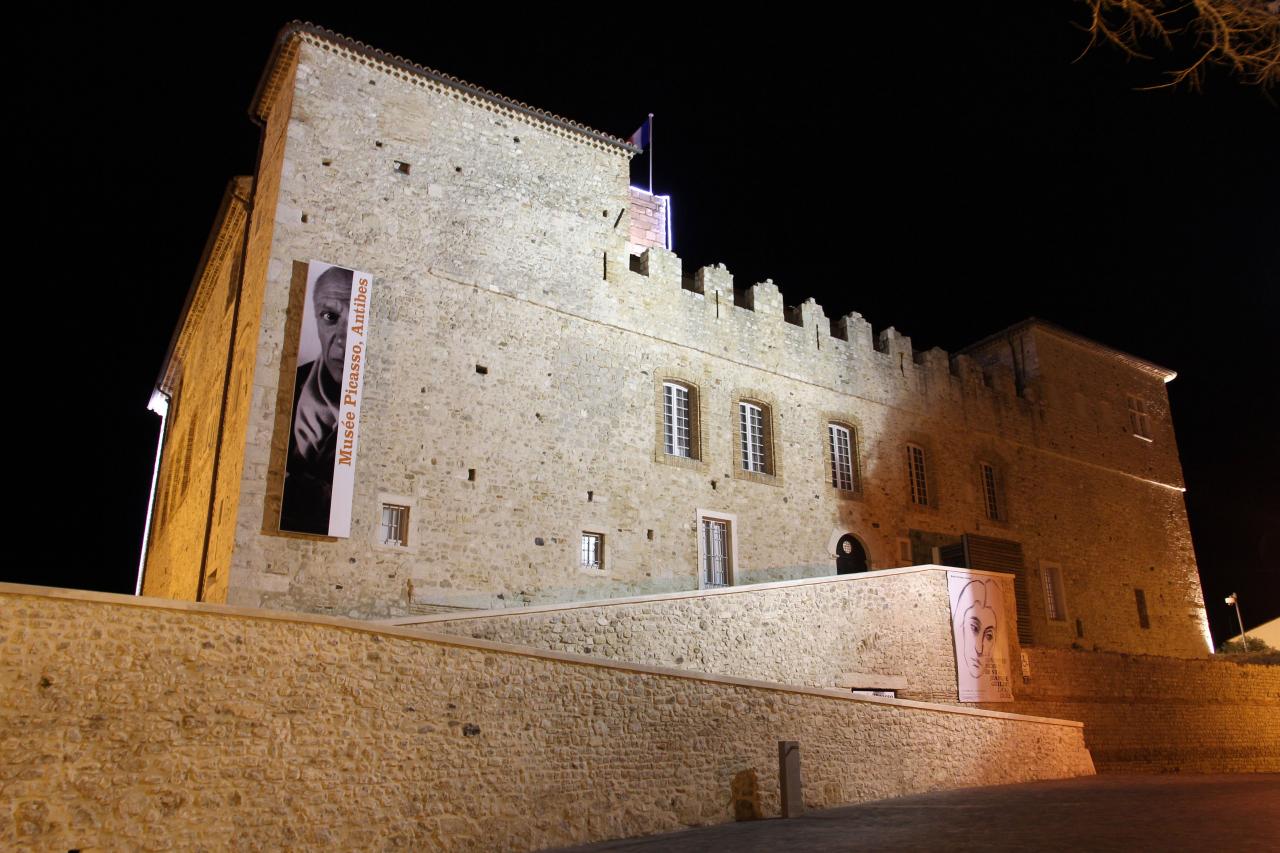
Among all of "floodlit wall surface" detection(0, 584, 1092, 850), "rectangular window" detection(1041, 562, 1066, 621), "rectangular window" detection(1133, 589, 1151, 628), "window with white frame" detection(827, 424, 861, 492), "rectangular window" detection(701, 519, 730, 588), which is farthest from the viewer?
"rectangular window" detection(1133, 589, 1151, 628)

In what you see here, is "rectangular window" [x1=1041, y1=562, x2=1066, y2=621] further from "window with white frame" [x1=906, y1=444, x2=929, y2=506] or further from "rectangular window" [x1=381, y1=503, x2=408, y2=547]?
"rectangular window" [x1=381, y1=503, x2=408, y2=547]

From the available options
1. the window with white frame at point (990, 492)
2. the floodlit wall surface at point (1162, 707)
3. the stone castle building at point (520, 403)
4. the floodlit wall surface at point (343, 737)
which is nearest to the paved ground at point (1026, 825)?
the floodlit wall surface at point (343, 737)

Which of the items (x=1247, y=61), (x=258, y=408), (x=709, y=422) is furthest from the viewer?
(x=709, y=422)

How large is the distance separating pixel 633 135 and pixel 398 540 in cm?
1208

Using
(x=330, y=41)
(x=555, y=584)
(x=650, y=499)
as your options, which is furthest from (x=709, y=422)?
(x=330, y=41)

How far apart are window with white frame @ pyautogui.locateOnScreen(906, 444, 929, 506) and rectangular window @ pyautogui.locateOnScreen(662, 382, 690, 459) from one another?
5.84 meters

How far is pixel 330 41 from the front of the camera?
1486 centimetres

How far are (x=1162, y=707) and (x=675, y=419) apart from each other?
37.6 ft

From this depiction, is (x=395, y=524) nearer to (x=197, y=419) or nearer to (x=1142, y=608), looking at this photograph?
(x=197, y=419)

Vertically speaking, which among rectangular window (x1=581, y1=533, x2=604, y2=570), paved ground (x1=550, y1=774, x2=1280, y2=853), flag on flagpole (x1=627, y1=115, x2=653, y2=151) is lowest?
paved ground (x1=550, y1=774, x2=1280, y2=853)

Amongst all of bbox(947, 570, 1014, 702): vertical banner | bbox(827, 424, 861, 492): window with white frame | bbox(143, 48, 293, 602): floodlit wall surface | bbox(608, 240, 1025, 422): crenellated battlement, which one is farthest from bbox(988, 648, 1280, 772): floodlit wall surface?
bbox(143, 48, 293, 602): floodlit wall surface

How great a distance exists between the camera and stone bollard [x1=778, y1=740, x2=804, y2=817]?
10.5 meters

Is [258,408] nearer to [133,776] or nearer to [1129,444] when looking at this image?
[133,776]

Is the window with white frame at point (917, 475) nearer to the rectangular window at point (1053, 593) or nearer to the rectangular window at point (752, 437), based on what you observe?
the rectangular window at point (1053, 593)
